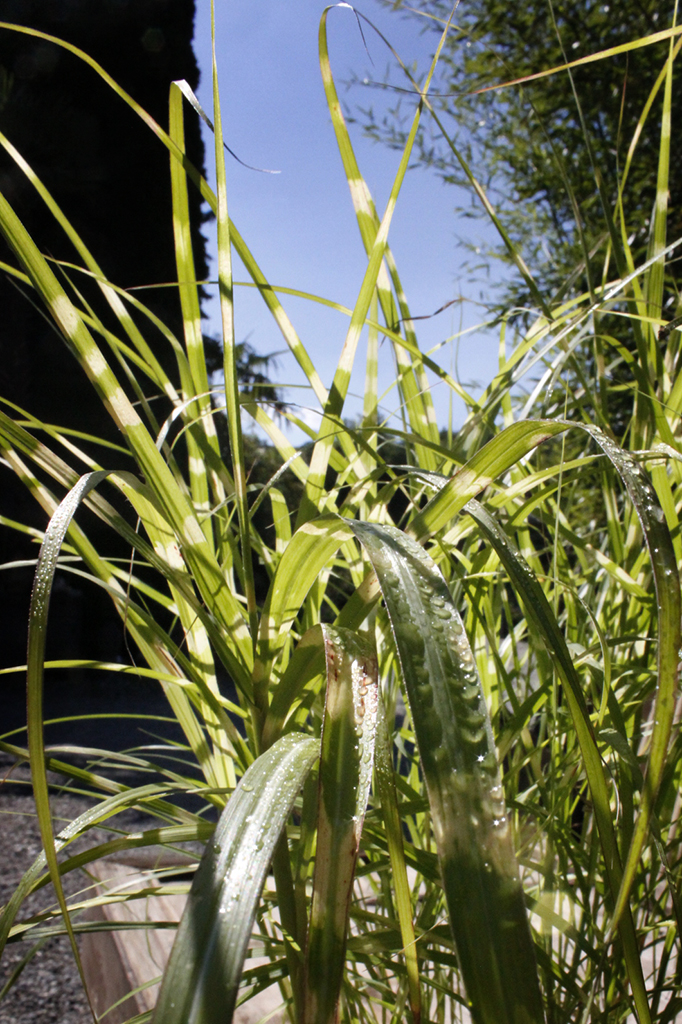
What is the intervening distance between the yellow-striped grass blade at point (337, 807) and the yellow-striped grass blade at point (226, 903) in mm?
13

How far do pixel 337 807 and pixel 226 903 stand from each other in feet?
0.13

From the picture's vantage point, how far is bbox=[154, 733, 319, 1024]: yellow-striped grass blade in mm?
139

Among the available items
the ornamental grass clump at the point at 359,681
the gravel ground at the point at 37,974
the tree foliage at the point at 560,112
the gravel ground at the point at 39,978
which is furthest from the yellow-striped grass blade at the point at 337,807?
the tree foliage at the point at 560,112

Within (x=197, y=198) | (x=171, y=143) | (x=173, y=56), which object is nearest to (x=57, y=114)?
(x=173, y=56)

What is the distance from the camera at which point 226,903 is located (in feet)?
0.51

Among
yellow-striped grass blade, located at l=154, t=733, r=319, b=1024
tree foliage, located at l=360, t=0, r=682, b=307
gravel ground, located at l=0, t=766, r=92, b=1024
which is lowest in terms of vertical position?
gravel ground, located at l=0, t=766, r=92, b=1024

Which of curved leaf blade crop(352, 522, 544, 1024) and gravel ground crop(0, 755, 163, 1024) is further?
gravel ground crop(0, 755, 163, 1024)

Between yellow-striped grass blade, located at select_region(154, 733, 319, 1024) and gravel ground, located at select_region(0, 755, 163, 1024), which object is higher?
yellow-striped grass blade, located at select_region(154, 733, 319, 1024)

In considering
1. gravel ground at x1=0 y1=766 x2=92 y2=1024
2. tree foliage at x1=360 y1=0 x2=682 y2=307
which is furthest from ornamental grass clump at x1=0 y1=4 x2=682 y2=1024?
tree foliage at x1=360 y1=0 x2=682 y2=307

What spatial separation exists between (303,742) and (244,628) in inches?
2.8

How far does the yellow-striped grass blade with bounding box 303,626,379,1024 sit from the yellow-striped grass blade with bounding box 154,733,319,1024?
0.04 feet

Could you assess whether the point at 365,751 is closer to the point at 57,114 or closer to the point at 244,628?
the point at 244,628

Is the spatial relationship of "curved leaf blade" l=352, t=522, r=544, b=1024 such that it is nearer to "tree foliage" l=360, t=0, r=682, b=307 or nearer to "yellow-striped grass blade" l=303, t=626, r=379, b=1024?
"yellow-striped grass blade" l=303, t=626, r=379, b=1024

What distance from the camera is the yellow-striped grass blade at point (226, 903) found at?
5.5 inches
